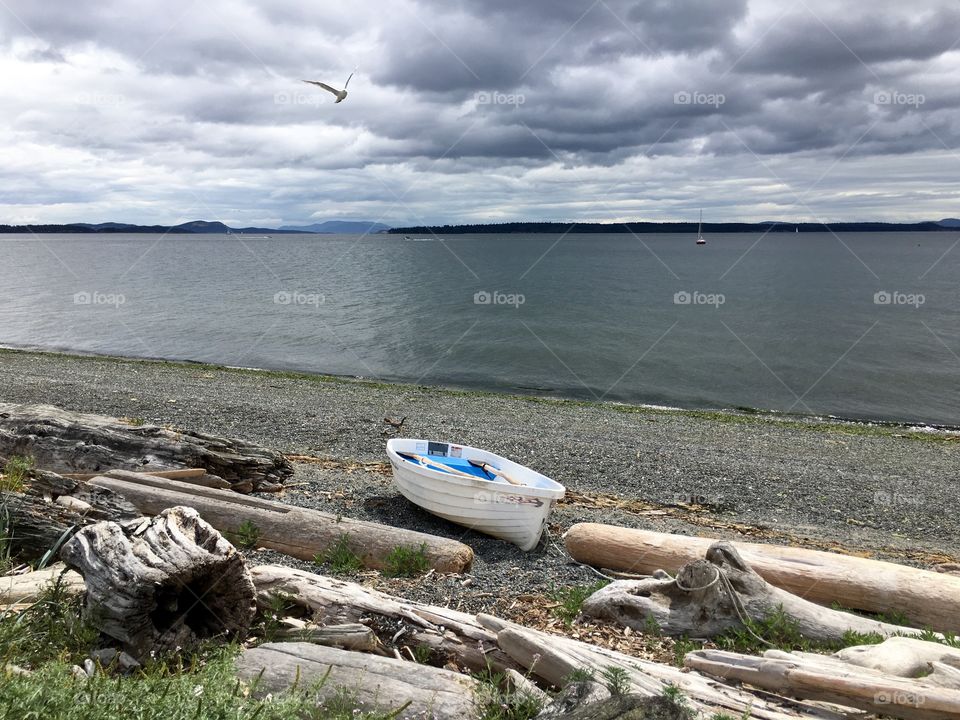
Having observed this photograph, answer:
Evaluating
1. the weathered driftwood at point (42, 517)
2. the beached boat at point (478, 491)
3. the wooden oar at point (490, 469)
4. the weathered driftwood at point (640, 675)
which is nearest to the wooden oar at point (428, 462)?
the beached boat at point (478, 491)

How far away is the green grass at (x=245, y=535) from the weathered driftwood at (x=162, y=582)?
298cm

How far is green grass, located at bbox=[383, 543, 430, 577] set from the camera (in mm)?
8391

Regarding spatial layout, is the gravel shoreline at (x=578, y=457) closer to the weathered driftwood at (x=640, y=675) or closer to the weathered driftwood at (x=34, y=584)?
the weathered driftwood at (x=640, y=675)

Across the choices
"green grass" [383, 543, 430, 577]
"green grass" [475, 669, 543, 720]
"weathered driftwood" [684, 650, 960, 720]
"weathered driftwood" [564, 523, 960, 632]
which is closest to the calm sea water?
"weathered driftwood" [564, 523, 960, 632]

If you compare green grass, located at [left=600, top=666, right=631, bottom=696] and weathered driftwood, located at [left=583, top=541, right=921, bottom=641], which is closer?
green grass, located at [left=600, top=666, right=631, bottom=696]

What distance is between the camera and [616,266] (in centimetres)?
12188

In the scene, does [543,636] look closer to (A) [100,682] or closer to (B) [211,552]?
(B) [211,552]

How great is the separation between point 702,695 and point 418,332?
43.9m

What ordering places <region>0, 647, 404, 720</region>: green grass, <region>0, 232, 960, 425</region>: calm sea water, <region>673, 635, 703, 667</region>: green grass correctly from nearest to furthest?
<region>0, 647, 404, 720</region>: green grass
<region>673, 635, 703, 667</region>: green grass
<region>0, 232, 960, 425</region>: calm sea water

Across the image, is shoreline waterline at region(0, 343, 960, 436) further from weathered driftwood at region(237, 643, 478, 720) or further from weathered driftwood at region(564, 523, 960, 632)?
weathered driftwood at region(237, 643, 478, 720)

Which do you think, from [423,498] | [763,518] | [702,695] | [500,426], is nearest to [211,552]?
[702,695]

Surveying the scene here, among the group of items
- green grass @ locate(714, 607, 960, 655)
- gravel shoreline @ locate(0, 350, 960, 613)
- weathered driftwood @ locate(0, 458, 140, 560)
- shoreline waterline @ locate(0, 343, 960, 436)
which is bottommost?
shoreline waterline @ locate(0, 343, 960, 436)

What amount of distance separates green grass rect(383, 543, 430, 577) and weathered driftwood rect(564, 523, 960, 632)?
2414 mm

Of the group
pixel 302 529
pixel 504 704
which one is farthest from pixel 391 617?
pixel 302 529
